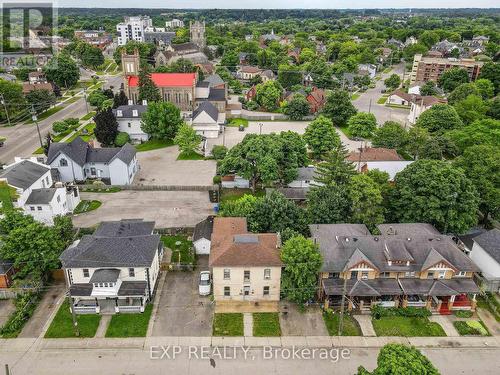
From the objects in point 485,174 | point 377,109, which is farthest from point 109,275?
point 377,109

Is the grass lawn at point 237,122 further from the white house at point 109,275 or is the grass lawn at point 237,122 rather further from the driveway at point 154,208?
the white house at point 109,275

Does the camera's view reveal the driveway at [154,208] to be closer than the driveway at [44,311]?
No

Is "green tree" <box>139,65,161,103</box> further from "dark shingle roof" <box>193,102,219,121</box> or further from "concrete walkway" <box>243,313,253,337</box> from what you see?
"concrete walkway" <box>243,313,253,337</box>

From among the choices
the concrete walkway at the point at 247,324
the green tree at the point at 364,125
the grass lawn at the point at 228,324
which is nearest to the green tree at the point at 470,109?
the green tree at the point at 364,125

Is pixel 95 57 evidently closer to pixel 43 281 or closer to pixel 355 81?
pixel 355 81

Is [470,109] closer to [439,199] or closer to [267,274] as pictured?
[439,199]

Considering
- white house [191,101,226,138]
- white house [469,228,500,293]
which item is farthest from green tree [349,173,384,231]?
white house [191,101,226,138]
